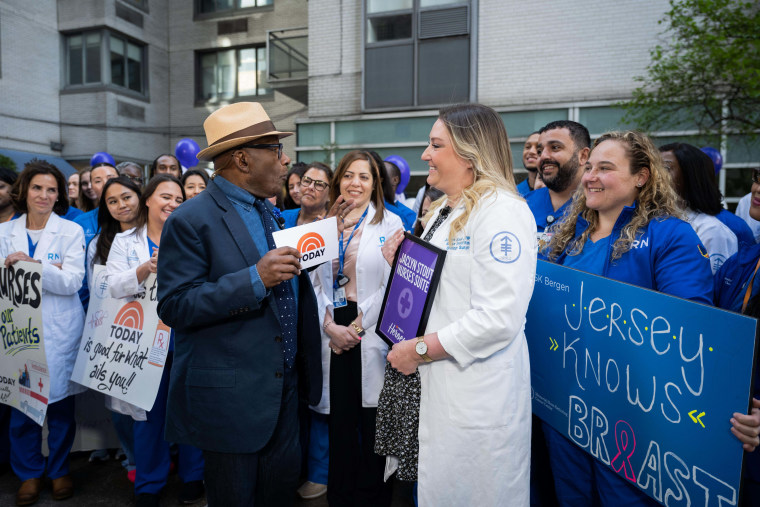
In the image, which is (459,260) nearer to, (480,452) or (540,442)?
(480,452)

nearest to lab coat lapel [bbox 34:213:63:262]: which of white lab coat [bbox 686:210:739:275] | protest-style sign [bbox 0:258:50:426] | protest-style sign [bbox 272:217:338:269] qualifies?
protest-style sign [bbox 0:258:50:426]

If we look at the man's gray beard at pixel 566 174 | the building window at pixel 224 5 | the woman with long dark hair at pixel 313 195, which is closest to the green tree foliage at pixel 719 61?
the man's gray beard at pixel 566 174

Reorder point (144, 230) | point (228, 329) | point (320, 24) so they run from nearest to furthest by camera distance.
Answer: point (228, 329) → point (144, 230) → point (320, 24)

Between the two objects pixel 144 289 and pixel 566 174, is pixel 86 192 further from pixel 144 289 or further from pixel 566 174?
pixel 566 174

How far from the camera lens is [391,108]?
38.0ft

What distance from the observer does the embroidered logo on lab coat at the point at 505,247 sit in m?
1.72

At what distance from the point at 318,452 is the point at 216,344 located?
184 cm

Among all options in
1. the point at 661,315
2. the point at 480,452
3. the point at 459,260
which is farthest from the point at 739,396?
the point at 459,260

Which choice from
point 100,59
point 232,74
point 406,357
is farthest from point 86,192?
point 100,59

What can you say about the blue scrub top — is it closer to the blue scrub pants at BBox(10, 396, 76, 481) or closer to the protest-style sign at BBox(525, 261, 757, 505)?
the protest-style sign at BBox(525, 261, 757, 505)

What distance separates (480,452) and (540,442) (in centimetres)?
107

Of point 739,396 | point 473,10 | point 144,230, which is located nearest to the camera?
point 739,396

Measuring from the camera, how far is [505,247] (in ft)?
5.65

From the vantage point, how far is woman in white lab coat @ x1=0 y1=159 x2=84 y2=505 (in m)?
3.28
